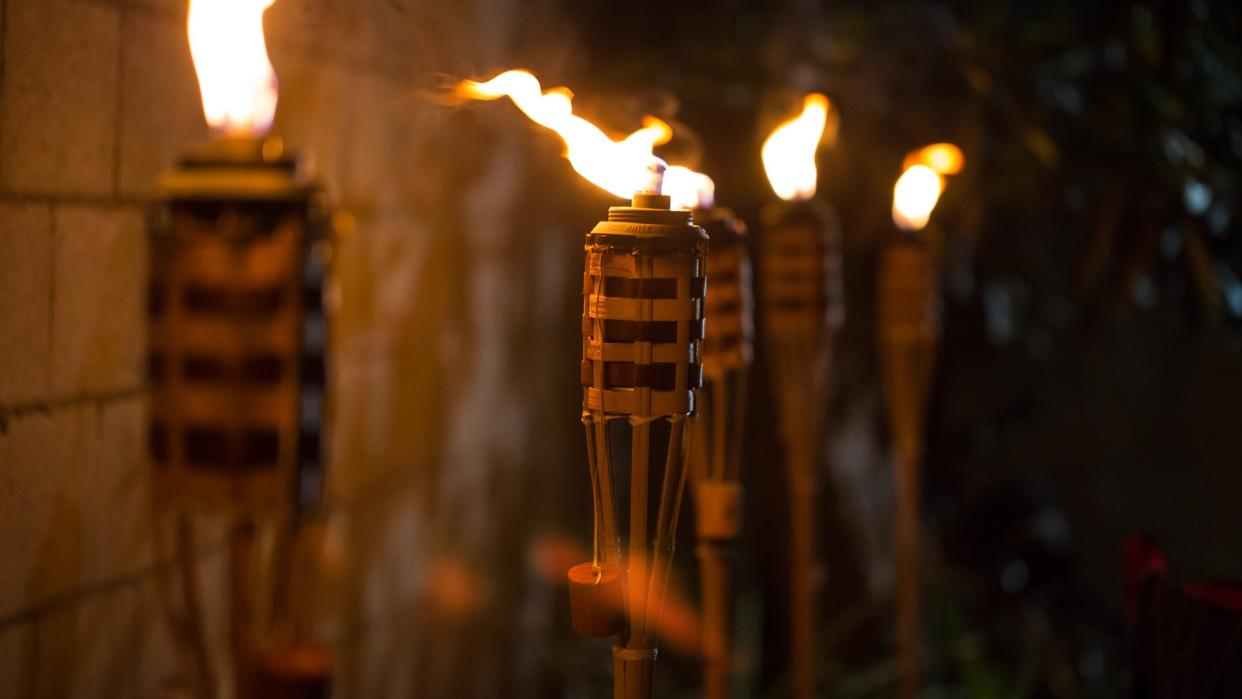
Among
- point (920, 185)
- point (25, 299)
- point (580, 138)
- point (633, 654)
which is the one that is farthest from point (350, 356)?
point (633, 654)

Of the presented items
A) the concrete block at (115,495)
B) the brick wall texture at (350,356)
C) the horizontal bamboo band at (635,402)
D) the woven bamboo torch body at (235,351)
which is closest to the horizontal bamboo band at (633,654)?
the horizontal bamboo band at (635,402)

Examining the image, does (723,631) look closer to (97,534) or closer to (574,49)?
(97,534)

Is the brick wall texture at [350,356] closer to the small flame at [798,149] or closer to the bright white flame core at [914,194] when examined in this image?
the small flame at [798,149]

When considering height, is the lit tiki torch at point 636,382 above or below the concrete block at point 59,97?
below

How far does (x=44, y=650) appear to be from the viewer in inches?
59.6

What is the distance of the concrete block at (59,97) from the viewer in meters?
1.40

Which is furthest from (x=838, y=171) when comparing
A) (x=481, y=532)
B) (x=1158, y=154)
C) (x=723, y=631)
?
(x=723, y=631)

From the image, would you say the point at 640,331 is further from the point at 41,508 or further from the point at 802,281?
the point at 802,281

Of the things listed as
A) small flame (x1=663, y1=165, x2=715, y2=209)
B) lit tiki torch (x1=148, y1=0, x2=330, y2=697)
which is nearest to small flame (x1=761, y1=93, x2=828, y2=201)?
small flame (x1=663, y1=165, x2=715, y2=209)

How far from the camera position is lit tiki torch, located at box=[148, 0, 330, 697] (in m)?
1.08

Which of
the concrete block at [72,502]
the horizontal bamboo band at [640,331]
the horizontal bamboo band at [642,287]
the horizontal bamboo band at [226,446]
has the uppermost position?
the horizontal bamboo band at [642,287]

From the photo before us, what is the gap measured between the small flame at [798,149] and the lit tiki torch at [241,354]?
1.19 m

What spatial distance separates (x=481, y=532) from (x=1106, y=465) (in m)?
3.58

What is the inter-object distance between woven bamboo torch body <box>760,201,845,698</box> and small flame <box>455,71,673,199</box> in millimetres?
785
